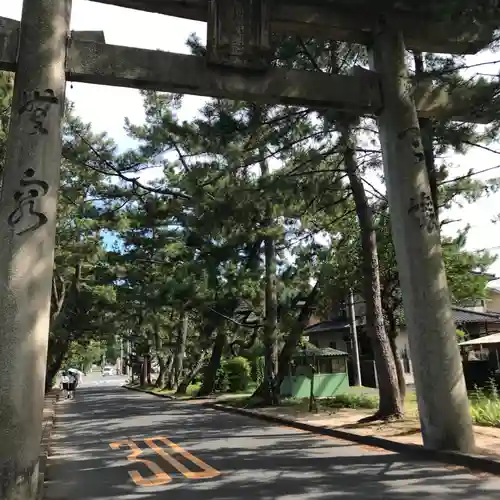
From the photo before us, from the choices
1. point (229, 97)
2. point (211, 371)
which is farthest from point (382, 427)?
point (211, 371)

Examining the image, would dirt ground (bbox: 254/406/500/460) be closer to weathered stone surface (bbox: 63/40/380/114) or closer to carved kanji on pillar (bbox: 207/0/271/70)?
weathered stone surface (bbox: 63/40/380/114)

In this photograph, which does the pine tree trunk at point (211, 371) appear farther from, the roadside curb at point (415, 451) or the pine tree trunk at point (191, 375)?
the roadside curb at point (415, 451)

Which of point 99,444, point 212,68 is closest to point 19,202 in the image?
point 212,68

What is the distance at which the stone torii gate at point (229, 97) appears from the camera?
5910 millimetres

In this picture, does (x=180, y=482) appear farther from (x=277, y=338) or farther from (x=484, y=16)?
(x=277, y=338)

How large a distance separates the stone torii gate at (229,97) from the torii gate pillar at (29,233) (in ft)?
0.04

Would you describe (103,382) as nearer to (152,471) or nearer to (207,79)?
(152,471)

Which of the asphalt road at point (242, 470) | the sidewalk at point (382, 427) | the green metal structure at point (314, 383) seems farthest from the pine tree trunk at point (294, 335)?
the asphalt road at point (242, 470)

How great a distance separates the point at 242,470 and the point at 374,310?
582cm

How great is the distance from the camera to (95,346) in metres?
50.8

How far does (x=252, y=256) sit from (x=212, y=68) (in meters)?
7.70

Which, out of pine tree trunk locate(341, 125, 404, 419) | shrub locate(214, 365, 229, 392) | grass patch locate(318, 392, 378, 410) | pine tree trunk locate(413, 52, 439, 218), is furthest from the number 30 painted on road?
shrub locate(214, 365, 229, 392)

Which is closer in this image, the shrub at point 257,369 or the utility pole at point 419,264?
the utility pole at point 419,264

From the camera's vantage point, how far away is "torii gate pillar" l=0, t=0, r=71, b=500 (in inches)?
221
